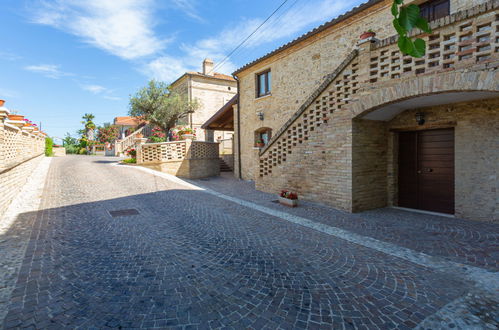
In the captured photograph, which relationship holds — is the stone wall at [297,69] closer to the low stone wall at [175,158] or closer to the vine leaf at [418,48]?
the low stone wall at [175,158]

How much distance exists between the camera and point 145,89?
1842 centimetres

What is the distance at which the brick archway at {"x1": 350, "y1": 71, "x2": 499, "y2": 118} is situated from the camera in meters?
4.45

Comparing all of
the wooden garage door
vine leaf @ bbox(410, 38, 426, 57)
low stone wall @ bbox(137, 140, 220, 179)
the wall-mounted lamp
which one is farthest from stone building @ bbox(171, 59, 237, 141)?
vine leaf @ bbox(410, 38, 426, 57)

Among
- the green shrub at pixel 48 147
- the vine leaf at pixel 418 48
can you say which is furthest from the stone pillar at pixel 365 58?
the green shrub at pixel 48 147

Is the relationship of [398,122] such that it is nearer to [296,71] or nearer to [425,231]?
[425,231]

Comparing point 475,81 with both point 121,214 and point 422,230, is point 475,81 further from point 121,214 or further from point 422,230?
point 121,214

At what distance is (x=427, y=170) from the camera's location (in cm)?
721

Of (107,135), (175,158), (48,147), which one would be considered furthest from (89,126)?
(175,158)

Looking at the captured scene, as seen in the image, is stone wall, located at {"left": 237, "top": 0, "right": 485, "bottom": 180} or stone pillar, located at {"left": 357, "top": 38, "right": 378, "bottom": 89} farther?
stone wall, located at {"left": 237, "top": 0, "right": 485, "bottom": 180}

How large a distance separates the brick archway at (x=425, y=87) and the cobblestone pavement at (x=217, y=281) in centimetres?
293

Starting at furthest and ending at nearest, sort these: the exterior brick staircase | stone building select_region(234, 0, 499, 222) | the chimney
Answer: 1. the chimney
2. the exterior brick staircase
3. stone building select_region(234, 0, 499, 222)

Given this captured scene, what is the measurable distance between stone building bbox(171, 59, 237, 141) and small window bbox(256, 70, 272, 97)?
383 inches

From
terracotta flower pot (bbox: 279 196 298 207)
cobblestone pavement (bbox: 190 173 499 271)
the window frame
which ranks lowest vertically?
cobblestone pavement (bbox: 190 173 499 271)

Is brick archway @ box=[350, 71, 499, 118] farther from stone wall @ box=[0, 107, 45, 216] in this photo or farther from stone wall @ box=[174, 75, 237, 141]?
stone wall @ box=[174, 75, 237, 141]
